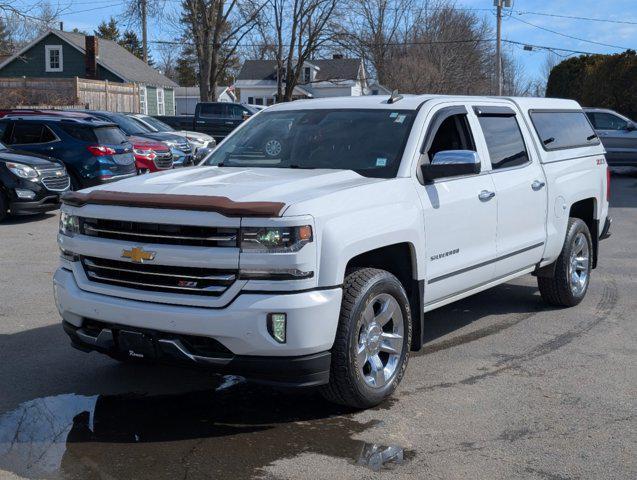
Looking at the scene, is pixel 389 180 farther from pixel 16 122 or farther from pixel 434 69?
pixel 434 69

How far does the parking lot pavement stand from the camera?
4301 millimetres

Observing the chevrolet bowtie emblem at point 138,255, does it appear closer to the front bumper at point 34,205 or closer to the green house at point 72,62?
the front bumper at point 34,205

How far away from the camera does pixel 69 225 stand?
518 cm

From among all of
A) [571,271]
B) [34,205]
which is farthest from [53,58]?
[571,271]

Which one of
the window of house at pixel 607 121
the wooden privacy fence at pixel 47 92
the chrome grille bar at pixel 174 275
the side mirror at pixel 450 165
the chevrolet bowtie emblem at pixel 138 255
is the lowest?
the chrome grille bar at pixel 174 275

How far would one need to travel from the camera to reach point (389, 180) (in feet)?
17.6

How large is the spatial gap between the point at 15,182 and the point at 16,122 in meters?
2.82

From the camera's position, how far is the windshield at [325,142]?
5.78 m

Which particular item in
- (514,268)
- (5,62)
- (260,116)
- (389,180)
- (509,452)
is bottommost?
(509,452)

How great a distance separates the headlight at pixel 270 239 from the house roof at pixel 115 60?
4648cm

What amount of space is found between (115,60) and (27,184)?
131 feet

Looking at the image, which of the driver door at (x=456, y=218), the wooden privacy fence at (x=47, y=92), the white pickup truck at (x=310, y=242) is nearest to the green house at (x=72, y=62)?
the wooden privacy fence at (x=47, y=92)

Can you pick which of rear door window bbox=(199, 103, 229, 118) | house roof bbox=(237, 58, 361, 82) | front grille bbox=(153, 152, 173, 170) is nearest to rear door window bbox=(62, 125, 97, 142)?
front grille bbox=(153, 152, 173, 170)

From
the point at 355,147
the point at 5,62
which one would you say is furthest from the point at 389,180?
the point at 5,62
